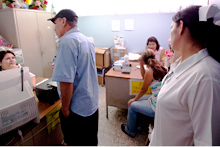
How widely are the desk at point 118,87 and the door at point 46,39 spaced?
6.94 feet

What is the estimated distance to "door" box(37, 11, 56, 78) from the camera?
343cm

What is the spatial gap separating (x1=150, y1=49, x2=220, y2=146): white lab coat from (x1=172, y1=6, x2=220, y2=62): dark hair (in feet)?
0.11

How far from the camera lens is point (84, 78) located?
1276 mm

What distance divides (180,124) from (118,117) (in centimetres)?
190

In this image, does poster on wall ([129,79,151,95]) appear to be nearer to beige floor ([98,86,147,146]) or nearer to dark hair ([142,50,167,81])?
dark hair ([142,50,167,81])

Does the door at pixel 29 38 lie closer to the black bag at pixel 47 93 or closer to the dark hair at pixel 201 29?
the black bag at pixel 47 93

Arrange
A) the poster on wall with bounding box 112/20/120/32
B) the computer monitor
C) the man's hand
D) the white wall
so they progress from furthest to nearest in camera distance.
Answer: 1. the poster on wall with bounding box 112/20/120/32
2. the white wall
3. the man's hand
4. the computer monitor

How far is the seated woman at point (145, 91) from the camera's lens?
1766 millimetres

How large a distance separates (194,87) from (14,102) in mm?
1191

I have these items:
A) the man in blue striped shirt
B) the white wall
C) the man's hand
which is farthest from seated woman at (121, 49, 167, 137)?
the white wall

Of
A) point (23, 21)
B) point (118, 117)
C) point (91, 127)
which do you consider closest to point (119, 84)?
point (118, 117)

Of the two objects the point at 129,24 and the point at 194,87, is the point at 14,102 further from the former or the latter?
the point at 129,24

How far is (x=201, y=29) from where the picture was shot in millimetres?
677

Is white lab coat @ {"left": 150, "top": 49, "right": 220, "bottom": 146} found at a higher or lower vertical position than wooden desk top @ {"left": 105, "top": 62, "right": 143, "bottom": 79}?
higher
